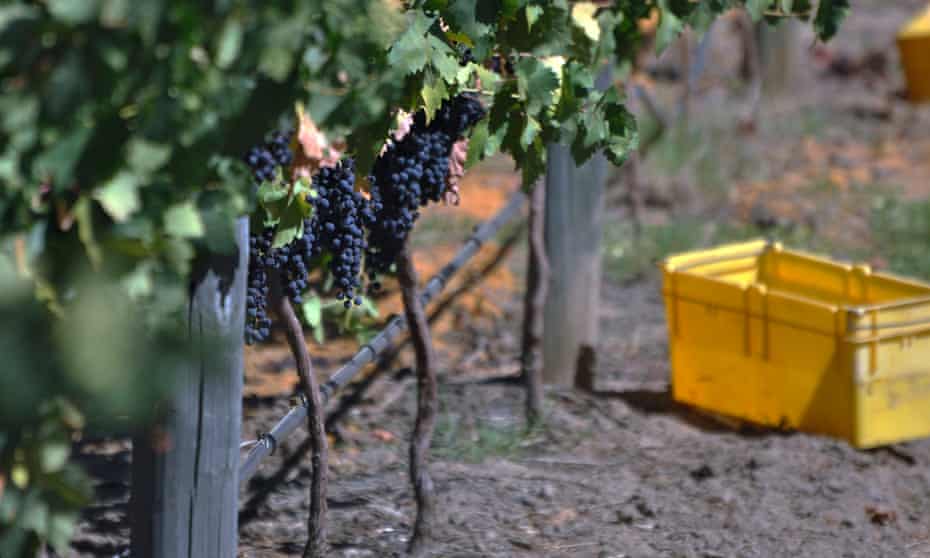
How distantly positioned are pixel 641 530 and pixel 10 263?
251 centimetres

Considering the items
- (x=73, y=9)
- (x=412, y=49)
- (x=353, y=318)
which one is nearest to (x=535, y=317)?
(x=353, y=318)

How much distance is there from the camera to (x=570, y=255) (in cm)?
525

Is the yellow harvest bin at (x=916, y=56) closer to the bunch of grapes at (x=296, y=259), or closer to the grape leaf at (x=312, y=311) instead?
the grape leaf at (x=312, y=311)

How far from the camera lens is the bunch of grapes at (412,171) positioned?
3781 mm

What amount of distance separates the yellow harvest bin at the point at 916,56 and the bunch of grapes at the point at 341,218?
22.1 ft

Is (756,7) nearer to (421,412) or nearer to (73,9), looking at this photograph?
(421,412)

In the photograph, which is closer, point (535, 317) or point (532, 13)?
point (532, 13)

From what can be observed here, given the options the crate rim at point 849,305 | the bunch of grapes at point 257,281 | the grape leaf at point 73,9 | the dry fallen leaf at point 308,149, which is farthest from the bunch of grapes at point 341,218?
the crate rim at point 849,305

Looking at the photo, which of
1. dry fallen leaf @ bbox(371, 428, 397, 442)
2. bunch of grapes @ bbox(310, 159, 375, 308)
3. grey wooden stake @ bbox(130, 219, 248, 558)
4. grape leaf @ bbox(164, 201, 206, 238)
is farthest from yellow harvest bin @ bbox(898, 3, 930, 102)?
grape leaf @ bbox(164, 201, 206, 238)

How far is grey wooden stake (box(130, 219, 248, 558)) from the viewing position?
2.69 metres

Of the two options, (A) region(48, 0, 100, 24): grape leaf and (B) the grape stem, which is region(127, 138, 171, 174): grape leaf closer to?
(A) region(48, 0, 100, 24): grape leaf

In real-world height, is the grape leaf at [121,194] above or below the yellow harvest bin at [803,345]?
above

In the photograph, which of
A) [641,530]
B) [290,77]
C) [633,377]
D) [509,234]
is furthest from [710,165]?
[290,77]

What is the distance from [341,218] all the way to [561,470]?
1440 mm
